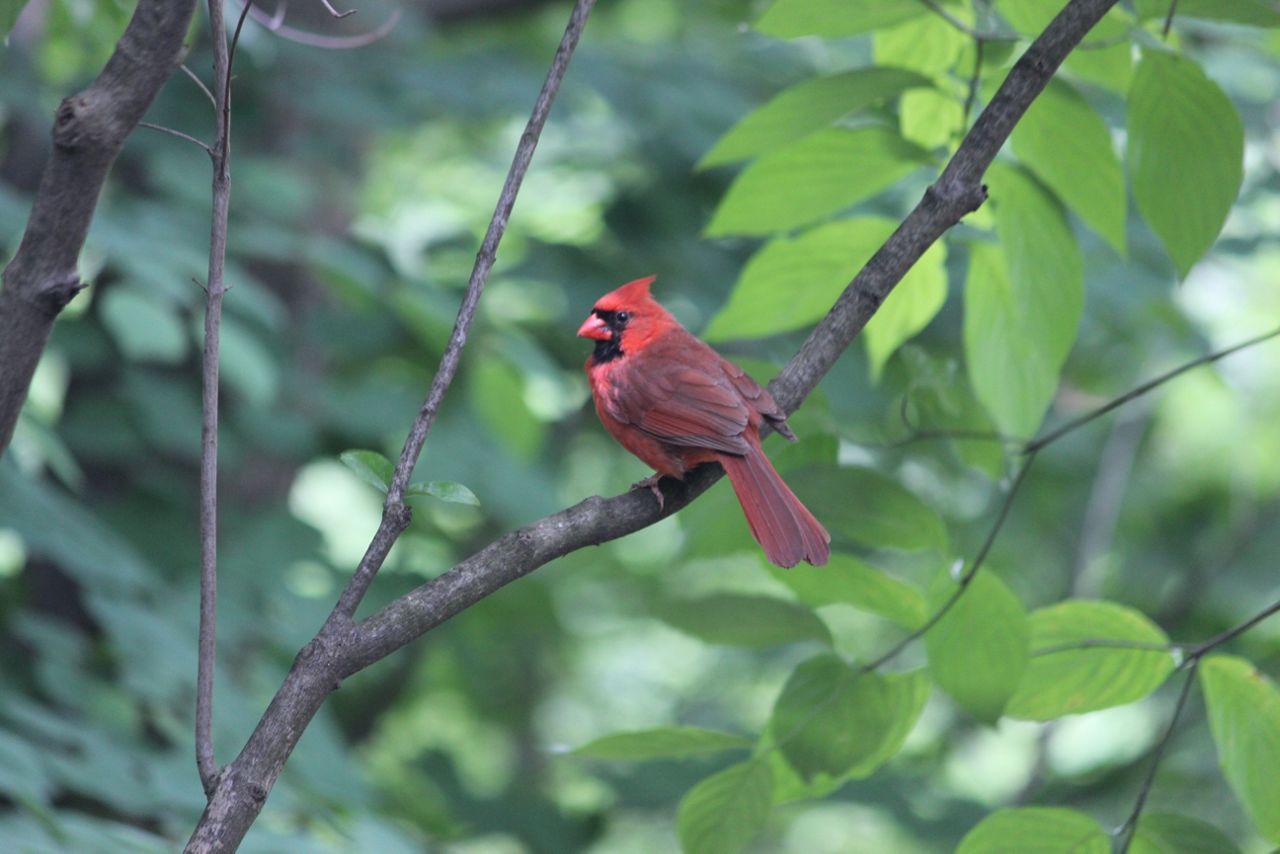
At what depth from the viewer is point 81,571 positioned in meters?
2.99

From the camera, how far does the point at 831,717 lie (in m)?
1.62

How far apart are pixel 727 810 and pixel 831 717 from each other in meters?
0.19

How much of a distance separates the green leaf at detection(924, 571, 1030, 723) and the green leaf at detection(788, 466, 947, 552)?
0.32 ft

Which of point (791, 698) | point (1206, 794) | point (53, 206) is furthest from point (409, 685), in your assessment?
point (53, 206)

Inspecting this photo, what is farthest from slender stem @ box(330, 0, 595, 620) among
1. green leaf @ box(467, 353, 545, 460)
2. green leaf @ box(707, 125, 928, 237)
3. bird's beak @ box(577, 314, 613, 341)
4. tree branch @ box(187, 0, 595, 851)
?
green leaf @ box(467, 353, 545, 460)

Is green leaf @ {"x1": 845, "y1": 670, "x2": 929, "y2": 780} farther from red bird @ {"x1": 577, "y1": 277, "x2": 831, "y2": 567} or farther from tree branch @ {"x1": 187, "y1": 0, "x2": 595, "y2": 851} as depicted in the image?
tree branch @ {"x1": 187, "y1": 0, "x2": 595, "y2": 851}

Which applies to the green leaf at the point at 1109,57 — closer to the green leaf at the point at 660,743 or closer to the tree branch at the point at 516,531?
the tree branch at the point at 516,531

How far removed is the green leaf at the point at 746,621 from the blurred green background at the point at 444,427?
0.73 ft

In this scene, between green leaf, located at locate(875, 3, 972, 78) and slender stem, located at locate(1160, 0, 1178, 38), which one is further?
green leaf, located at locate(875, 3, 972, 78)

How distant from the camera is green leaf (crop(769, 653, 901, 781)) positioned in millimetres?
1600

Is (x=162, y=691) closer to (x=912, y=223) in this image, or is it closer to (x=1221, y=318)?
(x=912, y=223)

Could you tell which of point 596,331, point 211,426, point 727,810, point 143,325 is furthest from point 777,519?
point 143,325

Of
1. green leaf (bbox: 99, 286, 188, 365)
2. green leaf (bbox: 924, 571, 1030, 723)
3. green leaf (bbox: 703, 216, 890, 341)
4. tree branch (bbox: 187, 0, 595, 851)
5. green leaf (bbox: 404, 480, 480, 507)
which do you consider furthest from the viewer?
green leaf (bbox: 99, 286, 188, 365)

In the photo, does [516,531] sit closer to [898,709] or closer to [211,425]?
[211,425]
